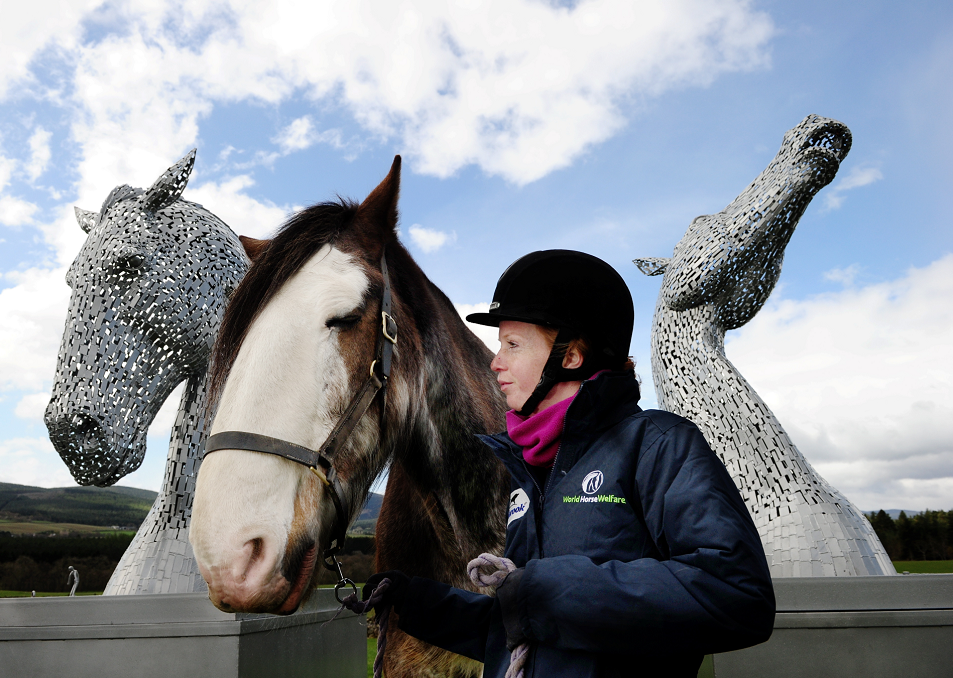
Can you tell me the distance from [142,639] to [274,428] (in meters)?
1.93

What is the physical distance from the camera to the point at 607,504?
107 cm

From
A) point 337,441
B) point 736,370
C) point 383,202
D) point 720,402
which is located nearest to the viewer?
point 337,441

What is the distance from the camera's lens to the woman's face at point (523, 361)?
1279mm

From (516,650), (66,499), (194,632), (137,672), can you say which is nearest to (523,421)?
(516,650)

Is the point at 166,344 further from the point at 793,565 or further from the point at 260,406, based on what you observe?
the point at 793,565

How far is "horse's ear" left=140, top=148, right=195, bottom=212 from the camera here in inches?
130

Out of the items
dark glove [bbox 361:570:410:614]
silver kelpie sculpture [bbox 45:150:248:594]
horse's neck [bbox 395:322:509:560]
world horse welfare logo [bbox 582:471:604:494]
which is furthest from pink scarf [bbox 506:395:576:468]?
silver kelpie sculpture [bbox 45:150:248:594]

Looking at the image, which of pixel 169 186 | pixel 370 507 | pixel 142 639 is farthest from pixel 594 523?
A: pixel 169 186

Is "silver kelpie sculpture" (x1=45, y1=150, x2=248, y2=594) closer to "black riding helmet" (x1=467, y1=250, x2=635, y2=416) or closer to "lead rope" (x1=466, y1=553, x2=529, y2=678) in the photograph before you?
"black riding helmet" (x1=467, y1=250, x2=635, y2=416)

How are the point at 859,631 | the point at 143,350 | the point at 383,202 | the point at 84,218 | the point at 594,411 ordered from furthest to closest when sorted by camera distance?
the point at 84,218, the point at 143,350, the point at 859,631, the point at 383,202, the point at 594,411

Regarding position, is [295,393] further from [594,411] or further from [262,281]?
[594,411]

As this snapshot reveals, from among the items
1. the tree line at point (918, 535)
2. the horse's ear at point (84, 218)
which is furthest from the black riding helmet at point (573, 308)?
the tree line at point (918, 535)

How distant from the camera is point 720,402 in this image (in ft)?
11.7

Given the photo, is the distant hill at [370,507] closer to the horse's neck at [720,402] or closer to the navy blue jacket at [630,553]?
the navy blue jacket at [630,553]
